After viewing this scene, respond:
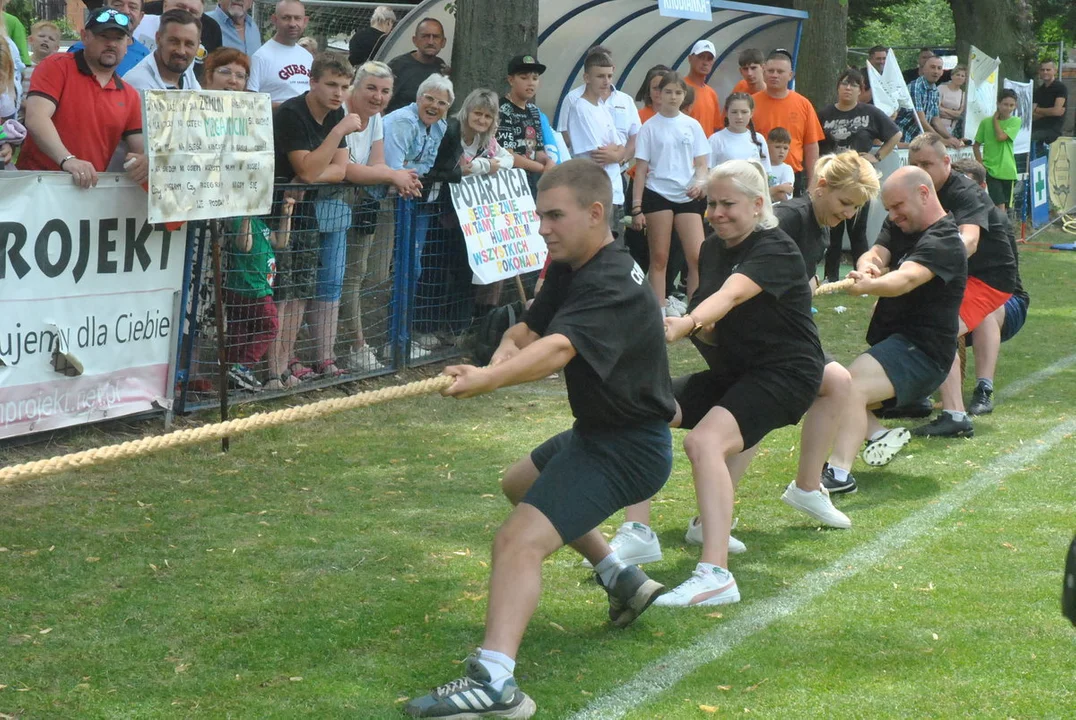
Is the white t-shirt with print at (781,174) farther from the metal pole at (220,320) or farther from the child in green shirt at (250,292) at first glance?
the metal pole at (220,320)

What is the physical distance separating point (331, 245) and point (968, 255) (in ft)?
12.4

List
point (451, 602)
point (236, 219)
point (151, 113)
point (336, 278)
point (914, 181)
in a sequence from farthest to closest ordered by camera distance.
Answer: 1. point (336, 278)
2. point (236, 219)
3. point (914, 181)
4. point (151, 113)
5. point (451, 602)

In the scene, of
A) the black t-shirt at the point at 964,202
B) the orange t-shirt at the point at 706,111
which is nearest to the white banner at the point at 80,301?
the black t-shirt at the point at 964,202

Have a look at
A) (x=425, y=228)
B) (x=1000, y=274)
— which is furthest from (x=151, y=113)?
(x=1000, y=274)

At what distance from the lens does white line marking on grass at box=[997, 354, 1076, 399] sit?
30.0 feet

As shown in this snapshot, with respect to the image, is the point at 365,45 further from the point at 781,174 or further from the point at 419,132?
→ the point at 781,174

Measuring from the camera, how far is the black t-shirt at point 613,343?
402 centimetres

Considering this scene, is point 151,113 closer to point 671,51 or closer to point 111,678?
point 111,678

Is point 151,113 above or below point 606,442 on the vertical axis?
above

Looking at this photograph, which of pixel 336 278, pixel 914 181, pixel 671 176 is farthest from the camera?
pixel 671 176

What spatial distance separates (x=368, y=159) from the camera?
855 cm

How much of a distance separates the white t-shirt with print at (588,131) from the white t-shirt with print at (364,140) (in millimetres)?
2588

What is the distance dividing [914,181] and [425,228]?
3.50 meters

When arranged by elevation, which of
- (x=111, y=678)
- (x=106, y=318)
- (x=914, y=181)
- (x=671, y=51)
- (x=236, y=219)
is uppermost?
(x=671, y=51)
